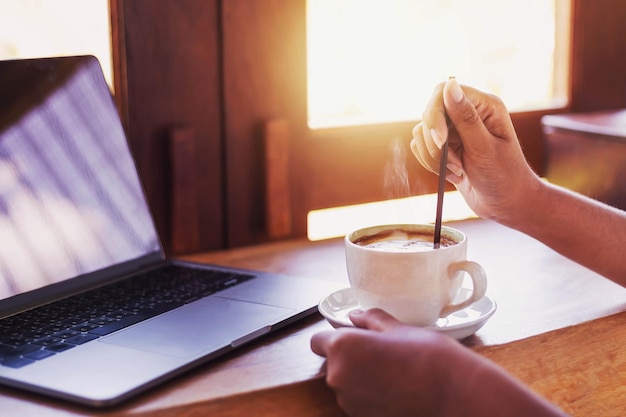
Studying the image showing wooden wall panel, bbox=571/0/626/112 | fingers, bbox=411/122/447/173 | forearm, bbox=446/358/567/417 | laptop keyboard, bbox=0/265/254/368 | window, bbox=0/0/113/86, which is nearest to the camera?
forearm, bbox=446/358/567/417

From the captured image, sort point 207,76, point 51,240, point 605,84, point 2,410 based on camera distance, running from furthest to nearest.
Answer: point 605,84 → point 207,76 → point 51,240 → point 2,410

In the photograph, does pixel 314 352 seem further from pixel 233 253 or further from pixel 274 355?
pixel 233 253

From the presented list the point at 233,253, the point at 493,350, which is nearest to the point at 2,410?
the point at 493,350

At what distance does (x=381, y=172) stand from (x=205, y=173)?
1.26 ft

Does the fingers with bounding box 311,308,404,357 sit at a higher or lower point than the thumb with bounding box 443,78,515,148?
lower

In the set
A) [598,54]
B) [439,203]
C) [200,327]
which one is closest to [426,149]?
[439,203]

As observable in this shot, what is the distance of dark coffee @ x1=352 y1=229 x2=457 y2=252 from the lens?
0.96m

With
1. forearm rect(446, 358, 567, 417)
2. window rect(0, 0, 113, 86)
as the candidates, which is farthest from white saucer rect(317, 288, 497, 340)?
window rect(0, 0, 113, 86)

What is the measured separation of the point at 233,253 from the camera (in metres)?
1.44

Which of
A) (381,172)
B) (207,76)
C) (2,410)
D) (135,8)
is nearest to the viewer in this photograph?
(2,410)

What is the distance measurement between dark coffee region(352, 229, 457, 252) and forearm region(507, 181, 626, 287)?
25 cm

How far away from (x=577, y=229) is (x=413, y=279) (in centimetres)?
41

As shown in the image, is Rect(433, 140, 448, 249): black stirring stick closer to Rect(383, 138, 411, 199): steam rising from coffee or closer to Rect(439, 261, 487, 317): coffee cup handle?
Rect(439, 261, 487, 317): coffee cup handle

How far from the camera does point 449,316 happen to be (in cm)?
97
